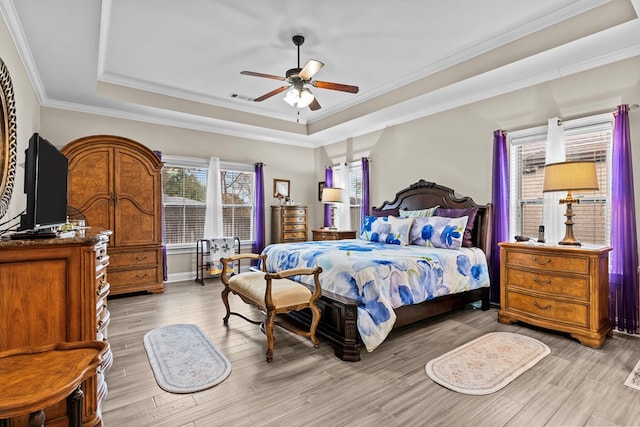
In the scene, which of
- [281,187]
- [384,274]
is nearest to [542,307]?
[384,274]

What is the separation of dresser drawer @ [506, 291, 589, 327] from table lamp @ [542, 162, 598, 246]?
58cm

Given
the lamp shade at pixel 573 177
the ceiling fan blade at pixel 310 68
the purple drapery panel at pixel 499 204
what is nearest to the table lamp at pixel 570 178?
the lamp shade at pixel 573 177

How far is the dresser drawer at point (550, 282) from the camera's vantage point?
9.58 ft

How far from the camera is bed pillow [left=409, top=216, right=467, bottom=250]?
3.89 metres

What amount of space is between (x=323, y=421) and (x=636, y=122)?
151 inches

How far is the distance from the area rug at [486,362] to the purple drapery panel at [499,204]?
1020 millimetres

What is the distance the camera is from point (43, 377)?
47.4 inches

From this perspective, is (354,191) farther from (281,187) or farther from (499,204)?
(499,204)

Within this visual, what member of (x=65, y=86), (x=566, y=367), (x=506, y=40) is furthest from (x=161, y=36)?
(x=566, y=367)

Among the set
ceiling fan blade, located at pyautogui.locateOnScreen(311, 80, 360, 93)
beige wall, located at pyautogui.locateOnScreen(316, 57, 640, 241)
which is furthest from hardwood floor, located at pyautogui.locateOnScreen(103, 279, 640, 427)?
ceiling fan blade, located at pyautogui.locateOnScreen(311, 80, 360, 93)

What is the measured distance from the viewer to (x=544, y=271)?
314cm

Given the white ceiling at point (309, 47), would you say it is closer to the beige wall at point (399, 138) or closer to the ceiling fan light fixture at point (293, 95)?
the beige wall at point (399, 138)

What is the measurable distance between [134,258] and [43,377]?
12.5 ft

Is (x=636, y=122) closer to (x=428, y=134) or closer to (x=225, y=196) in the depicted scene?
(x=428, y=134)
